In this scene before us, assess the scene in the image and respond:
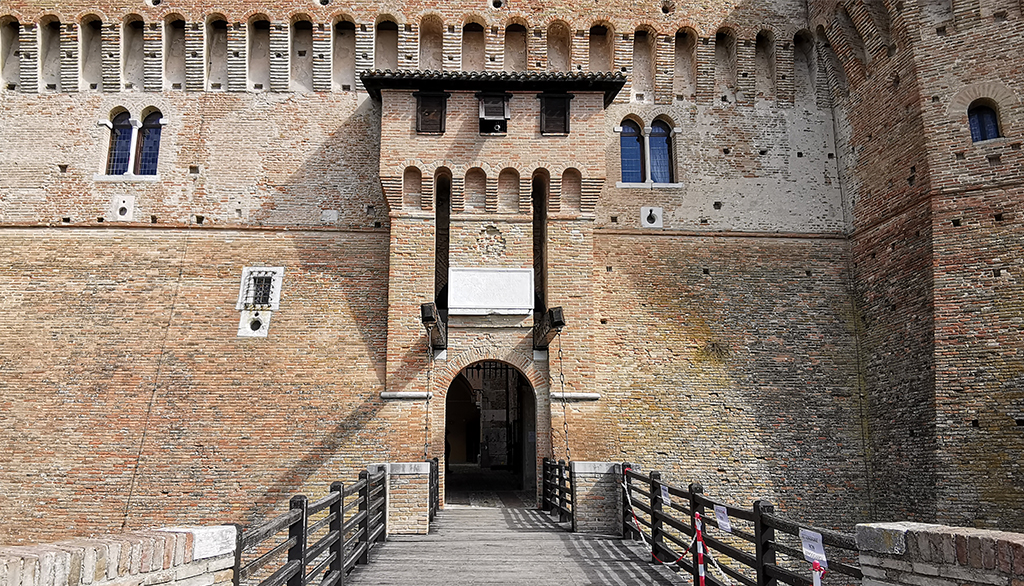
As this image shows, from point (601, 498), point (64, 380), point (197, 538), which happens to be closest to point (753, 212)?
point (601, 498)

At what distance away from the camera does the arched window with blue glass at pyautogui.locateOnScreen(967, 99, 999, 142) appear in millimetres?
11703

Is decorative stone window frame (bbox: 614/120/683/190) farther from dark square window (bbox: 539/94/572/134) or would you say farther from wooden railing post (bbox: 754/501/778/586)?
wooden railing post (bbox: 754/501/778/586)

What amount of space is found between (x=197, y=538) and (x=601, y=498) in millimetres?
6564

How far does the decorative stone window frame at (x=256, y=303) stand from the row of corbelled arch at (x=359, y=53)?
4.18 m

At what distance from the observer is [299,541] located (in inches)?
194

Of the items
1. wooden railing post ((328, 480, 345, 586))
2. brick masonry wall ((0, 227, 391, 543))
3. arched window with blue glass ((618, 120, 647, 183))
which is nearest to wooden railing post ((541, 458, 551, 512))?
brick masonry wall ((0, 227, 391, 543))

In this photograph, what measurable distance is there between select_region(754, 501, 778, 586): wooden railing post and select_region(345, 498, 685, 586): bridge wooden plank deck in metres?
1.23

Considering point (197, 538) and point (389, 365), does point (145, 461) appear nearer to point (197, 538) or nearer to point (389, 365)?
point (389, 365)

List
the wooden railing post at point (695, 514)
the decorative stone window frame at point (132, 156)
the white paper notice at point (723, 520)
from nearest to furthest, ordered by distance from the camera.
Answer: the white paper notice at point (723, 520), the wooden railing post at point (695, 514), the decorative stone window frame at point (132, 156)

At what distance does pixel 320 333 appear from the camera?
499 inches

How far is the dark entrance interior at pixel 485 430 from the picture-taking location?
17359mm

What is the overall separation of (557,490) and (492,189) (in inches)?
222

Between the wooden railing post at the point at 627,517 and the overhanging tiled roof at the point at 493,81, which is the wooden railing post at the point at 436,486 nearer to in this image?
the wooden railing post at the point at 627,517

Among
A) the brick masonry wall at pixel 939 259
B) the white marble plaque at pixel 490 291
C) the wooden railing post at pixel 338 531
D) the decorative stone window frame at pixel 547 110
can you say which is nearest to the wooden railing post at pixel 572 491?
the white marble plaque at pixel 490 291
